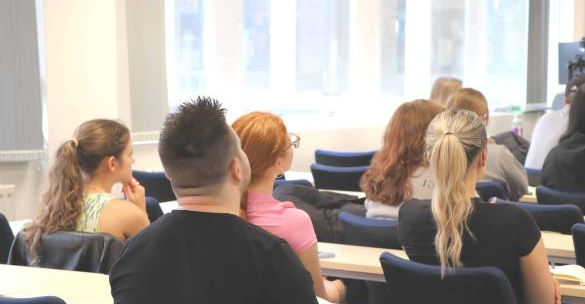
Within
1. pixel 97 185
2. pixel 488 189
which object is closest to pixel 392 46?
pixel 488 189

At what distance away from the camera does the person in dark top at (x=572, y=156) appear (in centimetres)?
453

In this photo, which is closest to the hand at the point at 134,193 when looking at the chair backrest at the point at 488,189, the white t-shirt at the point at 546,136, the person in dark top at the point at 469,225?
the person in dark top at the point at 469,225

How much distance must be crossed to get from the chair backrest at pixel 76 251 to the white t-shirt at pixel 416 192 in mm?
1320

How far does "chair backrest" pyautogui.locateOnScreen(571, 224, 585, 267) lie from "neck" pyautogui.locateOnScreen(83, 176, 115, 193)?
5.76 ft

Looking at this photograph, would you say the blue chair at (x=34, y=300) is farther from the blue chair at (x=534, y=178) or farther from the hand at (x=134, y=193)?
the blue chair at (x=534, y=178)

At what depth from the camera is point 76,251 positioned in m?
2.96

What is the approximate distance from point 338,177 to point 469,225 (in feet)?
9.55

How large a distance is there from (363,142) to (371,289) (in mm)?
4941

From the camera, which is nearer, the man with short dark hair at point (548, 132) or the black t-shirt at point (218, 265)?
the black t-shirt at point (218, 265)

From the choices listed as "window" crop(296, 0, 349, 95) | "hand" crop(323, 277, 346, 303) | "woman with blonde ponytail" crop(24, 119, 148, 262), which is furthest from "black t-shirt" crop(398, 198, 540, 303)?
"window" crop(296, 0, 349, 95)

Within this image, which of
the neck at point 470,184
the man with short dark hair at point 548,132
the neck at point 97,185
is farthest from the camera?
the man with short dark hair at point 548,132

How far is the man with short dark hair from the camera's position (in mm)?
6105

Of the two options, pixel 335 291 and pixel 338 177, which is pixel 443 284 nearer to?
pixel 335 291

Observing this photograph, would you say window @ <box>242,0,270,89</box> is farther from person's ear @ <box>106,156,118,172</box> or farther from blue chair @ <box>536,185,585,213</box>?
person's ear @ <box>106,156,118,172</box>
